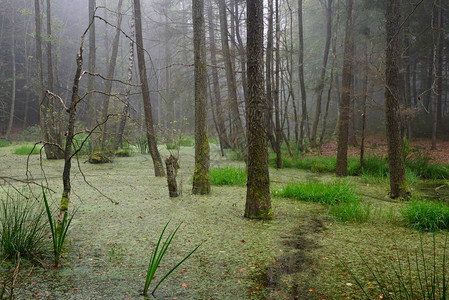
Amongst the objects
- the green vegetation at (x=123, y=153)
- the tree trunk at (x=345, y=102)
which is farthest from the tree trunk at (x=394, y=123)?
A: the green vegetation at (x=123, y=153)

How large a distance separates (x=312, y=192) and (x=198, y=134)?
174cm

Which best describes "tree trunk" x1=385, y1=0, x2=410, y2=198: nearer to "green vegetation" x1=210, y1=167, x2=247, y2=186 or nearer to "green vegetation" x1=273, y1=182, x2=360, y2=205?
"green vegetation" x1=273, y1=182, x2=360, y2=205

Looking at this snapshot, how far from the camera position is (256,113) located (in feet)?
11.1

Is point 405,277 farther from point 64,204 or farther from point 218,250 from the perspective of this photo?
point 64,204

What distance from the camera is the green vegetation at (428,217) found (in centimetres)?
326

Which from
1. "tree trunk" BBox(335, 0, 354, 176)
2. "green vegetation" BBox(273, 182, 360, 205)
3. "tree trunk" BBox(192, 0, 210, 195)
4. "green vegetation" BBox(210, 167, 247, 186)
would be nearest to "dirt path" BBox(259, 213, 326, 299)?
"green vegetation" BBox(273, 182, 360, 205)

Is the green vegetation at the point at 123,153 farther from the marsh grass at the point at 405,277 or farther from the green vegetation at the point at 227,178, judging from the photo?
the marsh grass at the point at 405,277

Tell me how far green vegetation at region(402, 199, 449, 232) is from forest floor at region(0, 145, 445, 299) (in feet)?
0.42

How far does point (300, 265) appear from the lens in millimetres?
2434

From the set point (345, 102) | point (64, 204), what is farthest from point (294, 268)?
point (345, 102)

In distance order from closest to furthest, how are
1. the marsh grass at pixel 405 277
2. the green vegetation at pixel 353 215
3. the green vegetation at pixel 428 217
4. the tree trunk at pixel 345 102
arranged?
1. the marsh grass at pixel 405 277
2. the green vegetation at pixel 428 217
3. the green vegetation at pixel 353 215
4. the tree trunk at pixel 345 102

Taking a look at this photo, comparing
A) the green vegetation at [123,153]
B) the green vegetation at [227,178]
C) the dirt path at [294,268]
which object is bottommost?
the dirt path at [294,268]

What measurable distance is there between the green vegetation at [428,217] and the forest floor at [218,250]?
13 centimetres

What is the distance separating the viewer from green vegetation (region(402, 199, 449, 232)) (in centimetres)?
326
